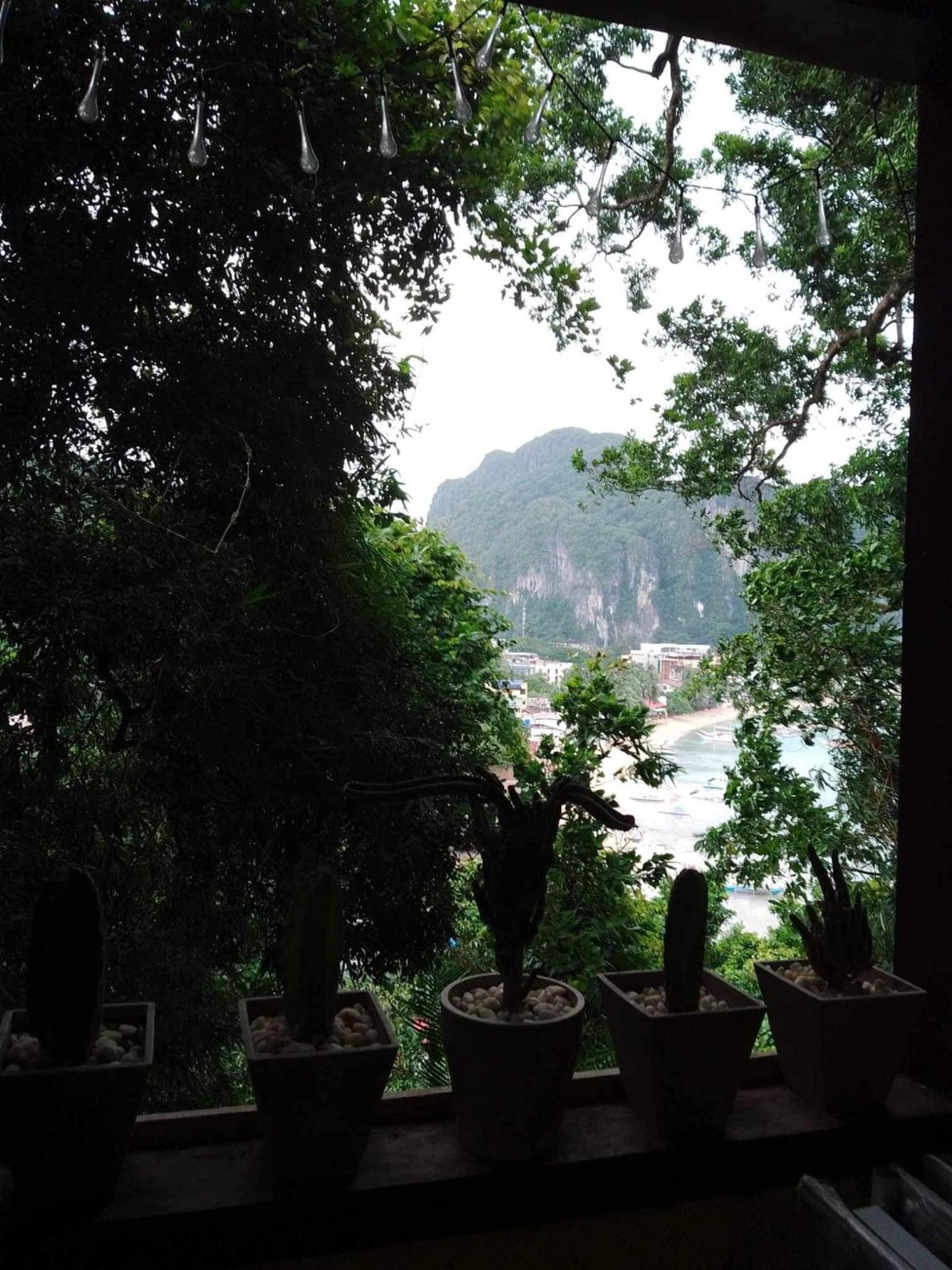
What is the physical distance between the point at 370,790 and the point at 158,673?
0.55 meters

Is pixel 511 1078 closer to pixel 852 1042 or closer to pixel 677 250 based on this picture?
pixel 852 1042

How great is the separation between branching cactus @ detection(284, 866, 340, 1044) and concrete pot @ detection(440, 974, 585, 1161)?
20 centimetres

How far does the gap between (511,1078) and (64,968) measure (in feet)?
2.03

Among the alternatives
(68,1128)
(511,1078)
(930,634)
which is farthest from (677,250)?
(68,1128)

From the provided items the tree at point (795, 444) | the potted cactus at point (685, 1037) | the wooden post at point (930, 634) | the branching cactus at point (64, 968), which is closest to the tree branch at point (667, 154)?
the tree at point (795, 444)

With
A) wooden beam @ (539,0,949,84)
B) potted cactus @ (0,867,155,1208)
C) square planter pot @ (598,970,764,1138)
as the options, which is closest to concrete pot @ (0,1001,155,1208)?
potted cactus @ (0,867,155,1208)

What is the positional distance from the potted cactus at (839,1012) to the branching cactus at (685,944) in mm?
221

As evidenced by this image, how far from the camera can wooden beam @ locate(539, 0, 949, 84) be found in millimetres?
1492

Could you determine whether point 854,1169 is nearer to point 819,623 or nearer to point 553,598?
point 553,598

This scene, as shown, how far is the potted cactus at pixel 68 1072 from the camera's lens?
1.09 m

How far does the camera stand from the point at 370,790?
1429 millimetres

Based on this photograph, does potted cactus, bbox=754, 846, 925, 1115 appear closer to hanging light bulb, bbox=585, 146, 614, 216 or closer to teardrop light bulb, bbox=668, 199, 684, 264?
teardrop light bulb, bbox=668, 199, 684, 264

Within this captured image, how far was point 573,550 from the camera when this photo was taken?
90.3 inches

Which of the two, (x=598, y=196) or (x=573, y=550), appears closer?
(x=598, y=196)
